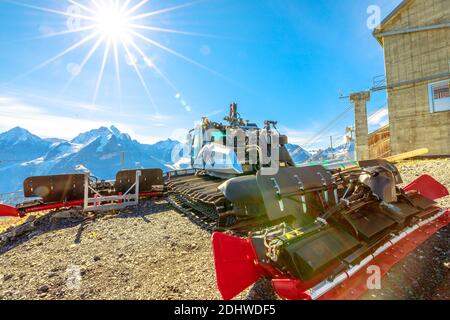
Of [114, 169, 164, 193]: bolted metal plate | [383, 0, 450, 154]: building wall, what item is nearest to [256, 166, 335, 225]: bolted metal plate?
[114, 169, 164, 193]: bolted metal plate

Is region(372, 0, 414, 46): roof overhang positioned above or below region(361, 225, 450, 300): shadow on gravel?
above

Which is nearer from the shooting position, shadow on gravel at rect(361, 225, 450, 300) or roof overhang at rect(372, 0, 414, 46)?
shadow on gravel at rect(361, 225, 450, 300)

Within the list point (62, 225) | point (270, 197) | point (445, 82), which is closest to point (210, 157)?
point (270, 197)

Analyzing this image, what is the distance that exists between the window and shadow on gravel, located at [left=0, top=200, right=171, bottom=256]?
22865 millimetres

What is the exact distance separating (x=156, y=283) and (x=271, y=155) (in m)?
5.13

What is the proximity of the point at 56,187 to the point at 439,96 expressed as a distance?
26.6 m

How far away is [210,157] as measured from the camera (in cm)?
698

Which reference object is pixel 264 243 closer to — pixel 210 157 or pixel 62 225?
pixel 210 157

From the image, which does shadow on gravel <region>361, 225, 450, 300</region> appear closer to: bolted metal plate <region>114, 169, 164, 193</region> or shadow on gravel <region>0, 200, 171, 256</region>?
shadow on gravel <region>0, 200, 171, 256</region>

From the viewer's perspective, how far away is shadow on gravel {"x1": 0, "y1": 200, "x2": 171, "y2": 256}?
569 centimetres

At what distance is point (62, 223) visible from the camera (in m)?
6.87

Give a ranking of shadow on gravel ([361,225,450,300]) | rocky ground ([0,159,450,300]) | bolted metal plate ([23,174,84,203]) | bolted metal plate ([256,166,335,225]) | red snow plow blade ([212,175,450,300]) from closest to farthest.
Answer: red snow plow blade ([212,175,450,300]) → shadow on gravel ([361,225,450,300]) → rocky ground ([0,159,450,300]) → bolted metal plate ([256,166,335,225]) → bolted metal plate ([23,174,84,203])

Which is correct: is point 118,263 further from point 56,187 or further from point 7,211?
point 56,187

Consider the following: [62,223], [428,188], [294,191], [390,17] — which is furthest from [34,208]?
[390,17]
